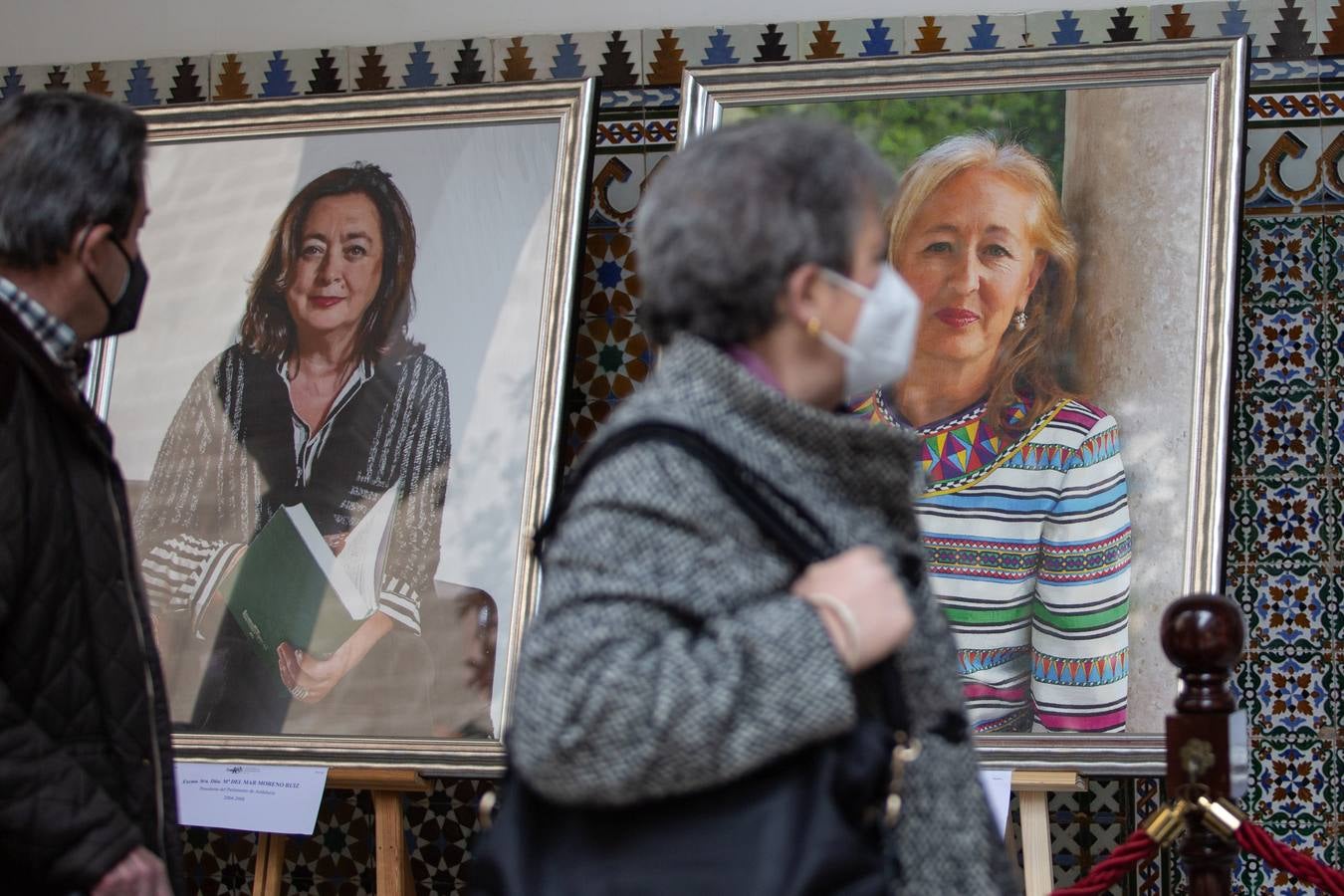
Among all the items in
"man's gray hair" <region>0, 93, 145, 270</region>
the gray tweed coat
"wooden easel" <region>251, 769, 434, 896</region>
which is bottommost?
"wooden easel" <region>251, 769, 434, 896</region>

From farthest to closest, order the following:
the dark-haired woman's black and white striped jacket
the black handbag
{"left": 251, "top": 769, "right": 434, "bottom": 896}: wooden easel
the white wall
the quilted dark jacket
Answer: the white wall
the dark-haired woman's black and white striped jacket
{"left": 251, "top": 769, "right": 434, "bottom": 896}: wooden easel
the quilted dark jacket
the black handbag

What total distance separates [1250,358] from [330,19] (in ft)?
7.72

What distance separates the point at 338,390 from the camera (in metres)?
3.28

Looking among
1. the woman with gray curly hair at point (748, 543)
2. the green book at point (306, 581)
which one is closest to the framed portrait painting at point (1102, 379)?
the green book at point (306, 581)

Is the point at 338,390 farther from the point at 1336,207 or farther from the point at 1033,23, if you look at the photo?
the point at 1336,207

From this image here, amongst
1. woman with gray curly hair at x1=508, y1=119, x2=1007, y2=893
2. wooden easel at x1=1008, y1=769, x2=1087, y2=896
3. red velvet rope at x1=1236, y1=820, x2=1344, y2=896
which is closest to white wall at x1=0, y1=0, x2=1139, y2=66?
wooden easel at x1=1008, y1=769, x2=1087, y2=896

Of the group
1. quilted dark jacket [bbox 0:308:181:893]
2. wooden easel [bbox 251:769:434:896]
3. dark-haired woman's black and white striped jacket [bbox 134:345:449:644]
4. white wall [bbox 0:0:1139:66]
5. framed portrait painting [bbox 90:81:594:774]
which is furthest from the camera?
white wall [bbox 0:0:1139:66]

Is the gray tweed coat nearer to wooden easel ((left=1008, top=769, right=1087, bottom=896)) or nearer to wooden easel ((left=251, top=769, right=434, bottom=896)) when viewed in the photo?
wooden easel ((left=1008, top=769, right=1087, bottom=896))

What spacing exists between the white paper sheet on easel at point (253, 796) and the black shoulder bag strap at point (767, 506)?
2001mm

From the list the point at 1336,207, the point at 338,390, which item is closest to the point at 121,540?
the point at 338,390

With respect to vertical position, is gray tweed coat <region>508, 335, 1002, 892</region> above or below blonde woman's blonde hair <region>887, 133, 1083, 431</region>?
below

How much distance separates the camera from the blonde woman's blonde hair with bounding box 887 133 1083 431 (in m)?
3.00

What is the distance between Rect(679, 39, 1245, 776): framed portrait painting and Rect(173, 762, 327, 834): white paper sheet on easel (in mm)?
1300

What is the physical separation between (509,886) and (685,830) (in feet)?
0.43
